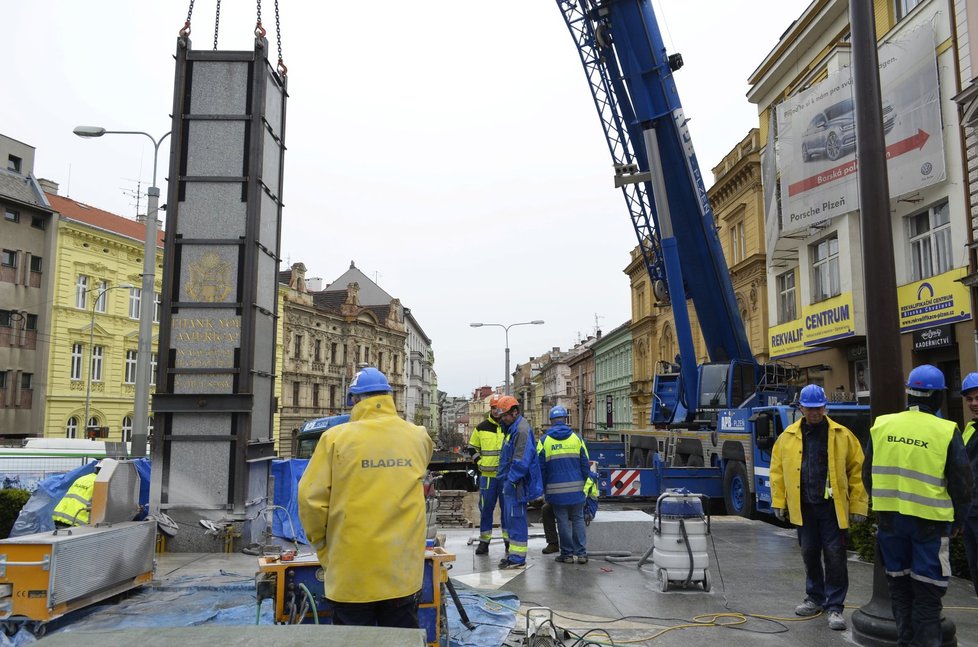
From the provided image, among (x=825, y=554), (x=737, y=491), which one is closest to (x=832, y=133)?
(x=737, y=491)

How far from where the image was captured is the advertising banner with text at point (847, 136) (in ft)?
55.9

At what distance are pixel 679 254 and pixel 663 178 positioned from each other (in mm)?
1701

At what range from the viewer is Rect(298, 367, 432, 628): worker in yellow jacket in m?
3.53

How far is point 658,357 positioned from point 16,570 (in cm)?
4419

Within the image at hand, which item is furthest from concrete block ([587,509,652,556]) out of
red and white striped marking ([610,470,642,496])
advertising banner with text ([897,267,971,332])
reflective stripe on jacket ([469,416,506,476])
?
advertising banner with text ([897,267,971,332])

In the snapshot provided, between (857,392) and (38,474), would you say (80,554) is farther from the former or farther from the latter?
(857,392)

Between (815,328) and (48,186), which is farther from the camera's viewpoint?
(48,186)

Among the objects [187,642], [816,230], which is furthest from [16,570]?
[816,230]

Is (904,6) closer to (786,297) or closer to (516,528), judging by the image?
(786,297)

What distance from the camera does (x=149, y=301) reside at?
14.8 meters

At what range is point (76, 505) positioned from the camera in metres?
7.01

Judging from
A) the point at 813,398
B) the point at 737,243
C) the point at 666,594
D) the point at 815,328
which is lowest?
the point at 666,594

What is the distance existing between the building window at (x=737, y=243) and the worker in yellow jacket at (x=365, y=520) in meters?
29.9

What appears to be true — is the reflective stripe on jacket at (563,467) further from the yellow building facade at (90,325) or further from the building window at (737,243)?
the yellow building facade at (90,325)
